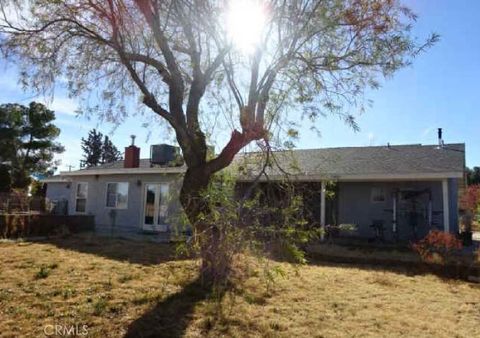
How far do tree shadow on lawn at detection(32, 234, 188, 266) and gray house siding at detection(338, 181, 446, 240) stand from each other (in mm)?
7282

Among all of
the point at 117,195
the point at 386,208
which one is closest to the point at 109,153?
the point at 117,195

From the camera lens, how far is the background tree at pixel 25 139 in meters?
31.8

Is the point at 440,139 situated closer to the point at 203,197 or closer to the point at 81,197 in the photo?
the point at 203,197

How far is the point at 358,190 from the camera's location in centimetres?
1560

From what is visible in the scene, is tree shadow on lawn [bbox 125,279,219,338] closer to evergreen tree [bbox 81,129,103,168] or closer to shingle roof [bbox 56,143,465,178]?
shingle roof [bbox 56,143,465,178]

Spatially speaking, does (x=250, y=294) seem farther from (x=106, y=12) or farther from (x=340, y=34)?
(x=106, y=12)

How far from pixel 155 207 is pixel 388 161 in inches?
372

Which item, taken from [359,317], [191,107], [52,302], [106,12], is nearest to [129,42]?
[106,12]

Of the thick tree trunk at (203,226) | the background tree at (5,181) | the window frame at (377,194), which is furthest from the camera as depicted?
the background tree at (5,181)

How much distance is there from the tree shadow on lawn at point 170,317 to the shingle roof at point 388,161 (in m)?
5.75

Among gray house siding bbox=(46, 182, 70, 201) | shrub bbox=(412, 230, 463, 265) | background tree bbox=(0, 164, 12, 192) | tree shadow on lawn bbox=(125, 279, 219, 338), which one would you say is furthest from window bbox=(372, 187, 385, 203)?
background tree bbox=(0, 164, 12, 192)

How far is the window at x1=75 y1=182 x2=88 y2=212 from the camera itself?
19.5 m

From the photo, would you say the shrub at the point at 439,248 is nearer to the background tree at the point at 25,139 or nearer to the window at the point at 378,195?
the window at the point at 378,195

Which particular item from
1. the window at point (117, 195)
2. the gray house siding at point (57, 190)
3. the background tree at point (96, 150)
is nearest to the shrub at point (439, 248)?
the window at point (117, 195)
